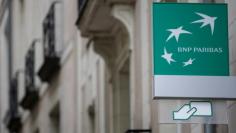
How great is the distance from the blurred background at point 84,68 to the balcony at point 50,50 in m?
0.02

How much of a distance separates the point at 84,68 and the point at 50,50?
142 inches

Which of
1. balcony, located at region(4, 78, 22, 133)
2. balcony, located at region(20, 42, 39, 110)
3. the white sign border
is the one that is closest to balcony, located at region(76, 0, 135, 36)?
the white sign border

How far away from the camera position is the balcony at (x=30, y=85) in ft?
101

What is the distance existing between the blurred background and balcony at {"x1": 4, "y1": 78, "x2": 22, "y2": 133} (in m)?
0.03

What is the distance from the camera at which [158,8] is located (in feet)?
37.5

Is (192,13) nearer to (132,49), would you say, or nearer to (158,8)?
(158,8)

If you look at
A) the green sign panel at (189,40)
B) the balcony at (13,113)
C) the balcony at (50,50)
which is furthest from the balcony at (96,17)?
the balcony at (13,113)

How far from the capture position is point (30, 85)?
102ft

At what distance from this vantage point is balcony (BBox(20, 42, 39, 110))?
30.7 metres

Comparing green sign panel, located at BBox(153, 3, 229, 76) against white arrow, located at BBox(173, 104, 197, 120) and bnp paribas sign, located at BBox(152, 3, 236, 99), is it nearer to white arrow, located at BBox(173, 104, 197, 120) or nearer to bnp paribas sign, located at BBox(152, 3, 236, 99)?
bnp paribas sign, located at BBox(152, 3, 236, 99)

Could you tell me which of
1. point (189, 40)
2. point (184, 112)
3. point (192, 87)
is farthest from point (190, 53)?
point (184, 112)

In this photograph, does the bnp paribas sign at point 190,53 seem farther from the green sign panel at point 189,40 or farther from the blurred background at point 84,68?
the blurred background at point 84,68

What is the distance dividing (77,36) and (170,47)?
13.7 m

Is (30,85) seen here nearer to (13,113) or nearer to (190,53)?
(13,113)
